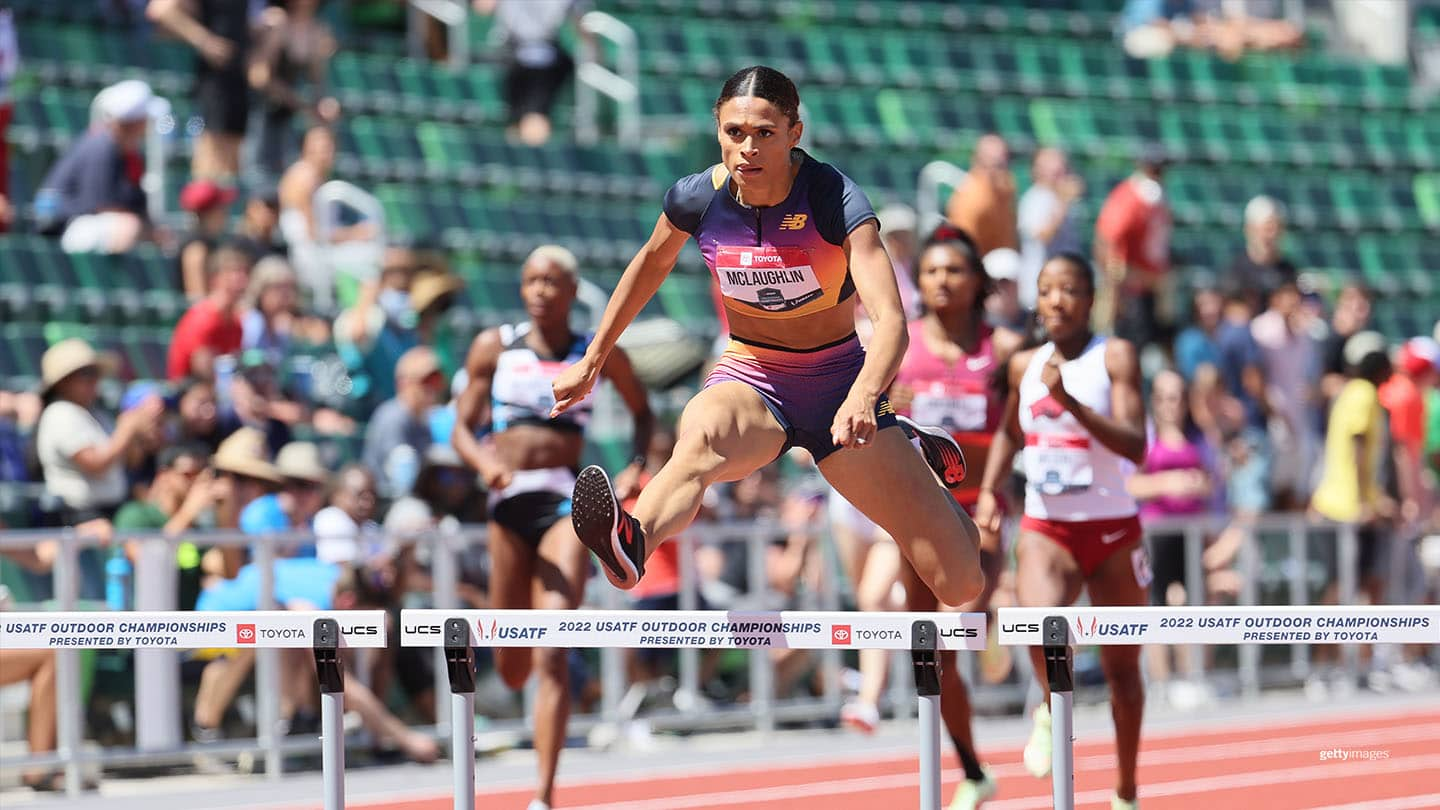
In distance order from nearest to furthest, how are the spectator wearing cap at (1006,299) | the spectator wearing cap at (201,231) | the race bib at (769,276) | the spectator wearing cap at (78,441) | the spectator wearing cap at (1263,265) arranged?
the race bib at (769,276) < the spectator wearing cap at (78,441) < the spectator wearing cap at (1006,299) < the spectator wearing cap at (201,231) < the spectator wearing cap at (1263,265)

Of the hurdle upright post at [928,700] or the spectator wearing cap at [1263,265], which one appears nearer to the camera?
the hurdle upright post at [928,700]

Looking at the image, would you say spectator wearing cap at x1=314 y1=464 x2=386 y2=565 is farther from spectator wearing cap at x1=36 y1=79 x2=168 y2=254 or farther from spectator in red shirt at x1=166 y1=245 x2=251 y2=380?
spectator wearing cap at x1=36 y1=79 x2=168 y2=254

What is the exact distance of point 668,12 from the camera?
67.1 feet

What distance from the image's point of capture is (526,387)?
9.37m

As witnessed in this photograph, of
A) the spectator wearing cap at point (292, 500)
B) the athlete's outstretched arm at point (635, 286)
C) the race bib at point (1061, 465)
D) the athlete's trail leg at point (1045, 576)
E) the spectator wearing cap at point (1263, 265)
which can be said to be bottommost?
the athlete's trail leg at point (1045, 576)

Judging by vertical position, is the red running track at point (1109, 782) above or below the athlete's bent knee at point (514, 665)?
below

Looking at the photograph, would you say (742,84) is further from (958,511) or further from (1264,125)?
(1264,125)

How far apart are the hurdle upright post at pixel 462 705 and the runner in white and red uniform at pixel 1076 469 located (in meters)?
2.49

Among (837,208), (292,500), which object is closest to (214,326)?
(292,500)

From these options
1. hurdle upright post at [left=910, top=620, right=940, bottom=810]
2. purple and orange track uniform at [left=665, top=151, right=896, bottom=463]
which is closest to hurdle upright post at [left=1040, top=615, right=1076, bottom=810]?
hurdle upright post at [left=910, top=620, right=940, bottom=810]

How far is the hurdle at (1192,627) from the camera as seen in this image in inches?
246

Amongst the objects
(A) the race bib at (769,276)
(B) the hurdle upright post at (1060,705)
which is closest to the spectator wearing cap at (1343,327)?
(A) the race bib at (769,276)

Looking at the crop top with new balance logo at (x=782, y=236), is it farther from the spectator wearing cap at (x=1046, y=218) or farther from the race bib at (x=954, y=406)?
the spectator wearing cap at (x=1046, y=218)

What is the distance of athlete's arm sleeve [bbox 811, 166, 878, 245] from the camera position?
679 centimetres
